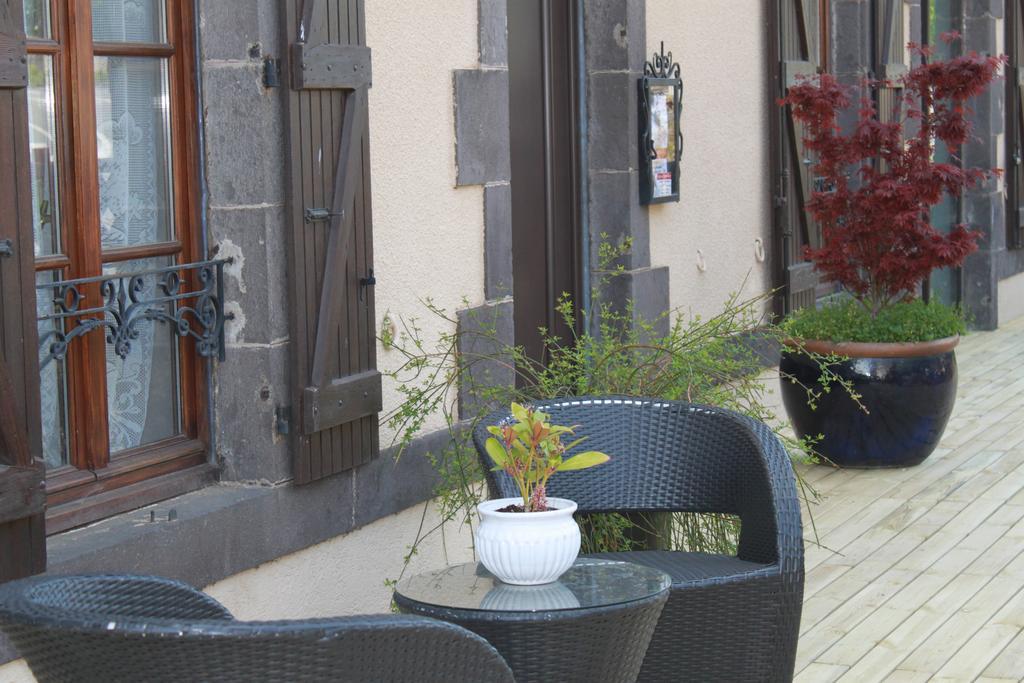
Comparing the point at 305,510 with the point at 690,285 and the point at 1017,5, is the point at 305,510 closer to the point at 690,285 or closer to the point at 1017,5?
the point at 690,285

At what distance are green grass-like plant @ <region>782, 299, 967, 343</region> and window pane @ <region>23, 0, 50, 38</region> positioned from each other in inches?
151

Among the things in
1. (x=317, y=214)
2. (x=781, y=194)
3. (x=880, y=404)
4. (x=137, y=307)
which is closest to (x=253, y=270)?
(x=317, y=214)

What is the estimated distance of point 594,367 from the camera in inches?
180

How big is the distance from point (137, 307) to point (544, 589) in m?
1.47

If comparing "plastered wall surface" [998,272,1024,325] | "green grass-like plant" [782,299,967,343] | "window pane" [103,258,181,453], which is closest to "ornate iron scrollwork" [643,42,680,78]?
"green grass-like plant" [782,299,967,343]

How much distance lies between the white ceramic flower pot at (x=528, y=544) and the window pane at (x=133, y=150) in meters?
1.44

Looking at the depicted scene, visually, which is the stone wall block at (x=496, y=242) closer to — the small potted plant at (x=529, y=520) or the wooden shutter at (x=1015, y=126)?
the small potted plant at (x=529, y=520)

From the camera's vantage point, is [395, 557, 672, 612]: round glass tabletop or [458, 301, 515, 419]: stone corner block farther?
[458, 301, 515, 419]: stone corner block

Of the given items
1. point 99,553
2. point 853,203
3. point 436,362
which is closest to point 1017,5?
point 853,203

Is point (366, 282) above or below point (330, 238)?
below

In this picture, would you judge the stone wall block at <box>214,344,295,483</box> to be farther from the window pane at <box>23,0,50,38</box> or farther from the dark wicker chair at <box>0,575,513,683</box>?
the dark wicker chair at <box>0,575,513,683</box>

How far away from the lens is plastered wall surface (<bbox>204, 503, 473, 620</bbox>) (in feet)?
13.7

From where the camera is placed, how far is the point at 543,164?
6.34 m

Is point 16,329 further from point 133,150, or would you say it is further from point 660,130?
point 660,130
